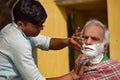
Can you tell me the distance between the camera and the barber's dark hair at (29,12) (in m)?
3.22

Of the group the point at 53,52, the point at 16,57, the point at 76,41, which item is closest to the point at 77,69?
the point at 76,41

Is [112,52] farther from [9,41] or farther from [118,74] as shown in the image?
[9,41]

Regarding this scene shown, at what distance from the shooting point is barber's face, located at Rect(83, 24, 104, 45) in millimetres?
3795

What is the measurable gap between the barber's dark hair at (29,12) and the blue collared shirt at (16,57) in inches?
3.9

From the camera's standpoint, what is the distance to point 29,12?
127 inches

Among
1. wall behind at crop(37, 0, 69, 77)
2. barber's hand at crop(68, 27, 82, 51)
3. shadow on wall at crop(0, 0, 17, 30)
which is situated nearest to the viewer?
barber's hand at crop(68, 27, 82, 51)

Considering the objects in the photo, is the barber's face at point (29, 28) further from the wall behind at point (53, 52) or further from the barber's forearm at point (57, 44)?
the wall behind at point (53, 52)

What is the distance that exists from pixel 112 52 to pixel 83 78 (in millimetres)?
2192

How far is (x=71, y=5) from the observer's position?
662 centimetres

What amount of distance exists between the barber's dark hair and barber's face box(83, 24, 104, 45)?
2.24ft

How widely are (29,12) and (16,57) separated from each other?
38 centimetres

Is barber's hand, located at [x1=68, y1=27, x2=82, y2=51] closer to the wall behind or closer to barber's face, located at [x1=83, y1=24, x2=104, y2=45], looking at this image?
barber's face, located at [x1=83, y1=24, x2=104, y2=45]

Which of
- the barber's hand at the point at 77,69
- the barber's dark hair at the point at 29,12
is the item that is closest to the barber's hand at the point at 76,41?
the barber's hand at the point at 77,69

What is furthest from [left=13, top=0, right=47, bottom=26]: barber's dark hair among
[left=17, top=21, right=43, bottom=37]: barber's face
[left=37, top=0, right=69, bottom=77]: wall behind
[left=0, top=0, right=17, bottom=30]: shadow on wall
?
[left=0, top=0, right=17, bottom=30]: shadow on wall
